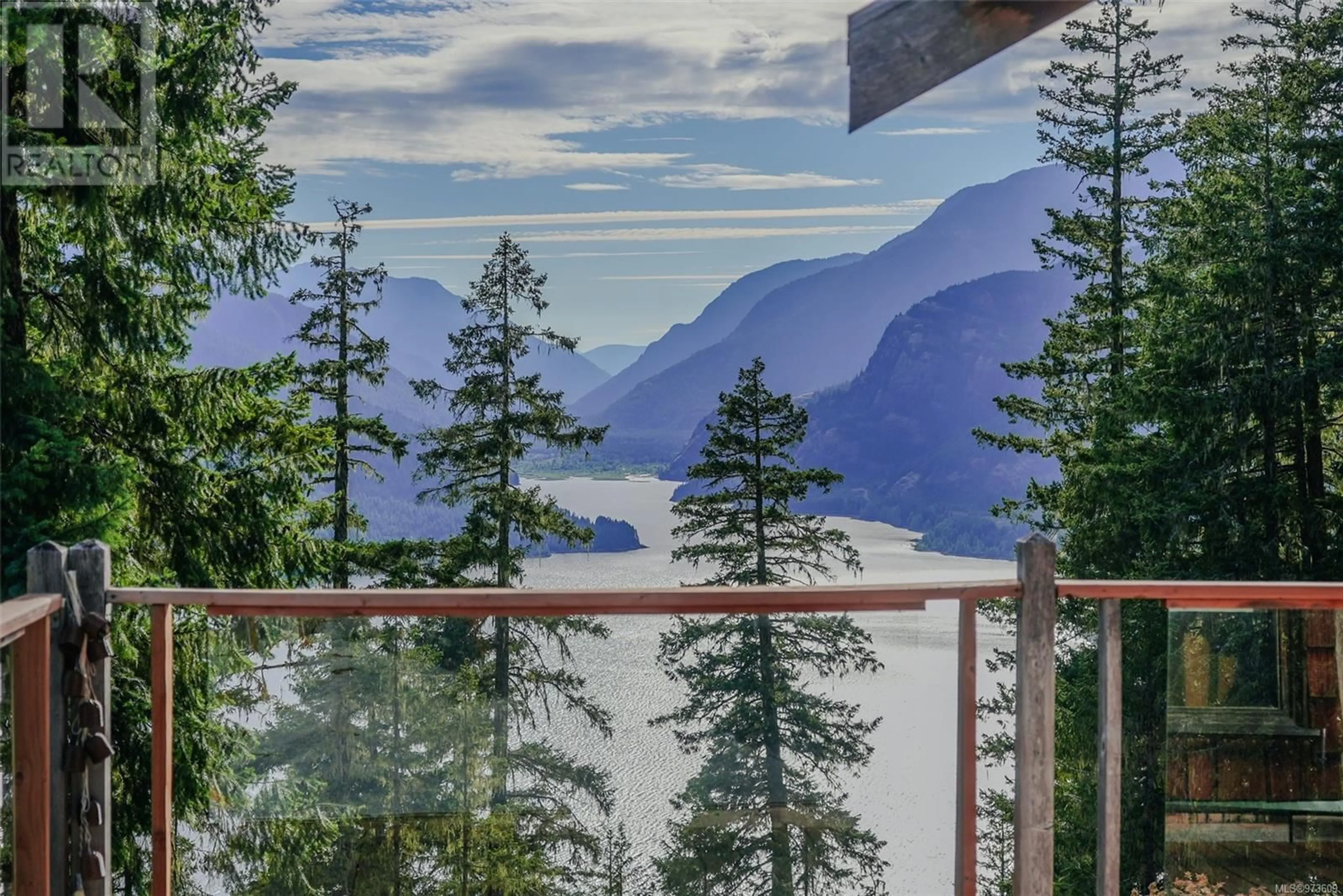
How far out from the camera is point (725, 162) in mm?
61531

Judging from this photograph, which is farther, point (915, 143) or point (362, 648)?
point (915, 143)

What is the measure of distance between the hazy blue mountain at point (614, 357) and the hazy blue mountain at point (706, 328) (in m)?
0.53

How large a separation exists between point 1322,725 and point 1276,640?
0.81 ft

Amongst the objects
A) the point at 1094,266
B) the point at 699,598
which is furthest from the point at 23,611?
the point at 1094,266

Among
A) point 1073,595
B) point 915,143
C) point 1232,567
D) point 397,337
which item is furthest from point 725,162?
point 1073,595

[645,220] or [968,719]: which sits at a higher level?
[645,220]

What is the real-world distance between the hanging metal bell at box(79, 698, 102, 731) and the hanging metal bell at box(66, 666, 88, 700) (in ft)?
0.06

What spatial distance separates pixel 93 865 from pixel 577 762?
107 centimetres

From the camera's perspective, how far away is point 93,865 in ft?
8.67

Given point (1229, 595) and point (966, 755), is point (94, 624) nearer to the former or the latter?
point (966, 755)

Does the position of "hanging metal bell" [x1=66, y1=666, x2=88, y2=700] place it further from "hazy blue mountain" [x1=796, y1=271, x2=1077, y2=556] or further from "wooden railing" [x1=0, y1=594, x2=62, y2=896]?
"hazy blue mountain" [x1=796, y1=271, x2=1077, y2=556]

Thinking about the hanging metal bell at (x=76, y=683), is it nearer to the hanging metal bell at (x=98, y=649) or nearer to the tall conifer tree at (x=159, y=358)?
the hanging metal bell at (x=98, y=649)

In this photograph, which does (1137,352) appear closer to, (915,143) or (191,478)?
(191,478)
